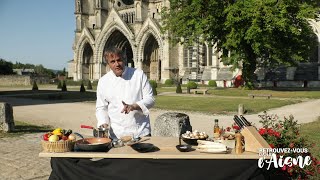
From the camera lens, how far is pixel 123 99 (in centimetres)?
498

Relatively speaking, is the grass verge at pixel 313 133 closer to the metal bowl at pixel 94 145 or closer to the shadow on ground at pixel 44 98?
the metal bowl at pixel 94 145

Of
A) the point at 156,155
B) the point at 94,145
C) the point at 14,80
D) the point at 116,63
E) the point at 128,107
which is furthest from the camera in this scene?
the point at 14,80

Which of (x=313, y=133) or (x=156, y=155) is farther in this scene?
(x=313, y=133)

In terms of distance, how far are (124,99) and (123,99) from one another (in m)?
0.01

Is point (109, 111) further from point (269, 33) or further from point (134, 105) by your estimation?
point (269, 33)

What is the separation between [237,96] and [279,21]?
20.6 ft

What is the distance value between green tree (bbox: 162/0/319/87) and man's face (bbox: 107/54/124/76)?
20.1 m

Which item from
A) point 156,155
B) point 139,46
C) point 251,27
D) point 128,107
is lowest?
point 156,155

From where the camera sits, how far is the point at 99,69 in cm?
5769

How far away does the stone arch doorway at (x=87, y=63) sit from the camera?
6147 centimetres

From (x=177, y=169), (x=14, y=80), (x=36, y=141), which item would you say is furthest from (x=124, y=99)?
(x=14, y=80)

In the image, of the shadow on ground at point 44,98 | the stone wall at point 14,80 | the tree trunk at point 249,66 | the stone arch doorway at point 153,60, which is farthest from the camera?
the stone wall at point 14,80

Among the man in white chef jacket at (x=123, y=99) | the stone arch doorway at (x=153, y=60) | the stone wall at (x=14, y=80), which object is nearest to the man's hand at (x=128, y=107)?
the man in white chef jacket at (x=123, y=99)

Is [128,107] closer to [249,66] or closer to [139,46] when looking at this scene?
[249,66]
